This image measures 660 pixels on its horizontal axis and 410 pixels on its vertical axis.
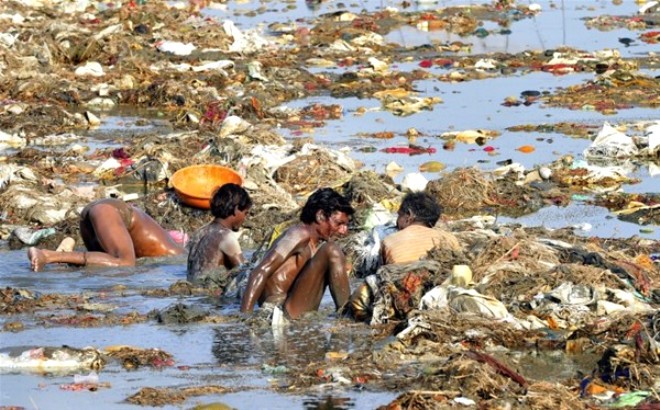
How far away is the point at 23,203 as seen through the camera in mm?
13070

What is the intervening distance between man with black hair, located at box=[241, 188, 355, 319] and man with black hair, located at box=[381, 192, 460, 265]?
849 millimetres

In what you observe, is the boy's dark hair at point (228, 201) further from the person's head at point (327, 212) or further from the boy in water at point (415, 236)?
the person's head at point (327, 212)

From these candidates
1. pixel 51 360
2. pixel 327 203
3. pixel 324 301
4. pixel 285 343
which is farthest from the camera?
pixel 324 301

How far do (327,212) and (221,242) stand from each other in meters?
1.54

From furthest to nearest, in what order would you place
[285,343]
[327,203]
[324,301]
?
[324,301], [327,203], [285,343]

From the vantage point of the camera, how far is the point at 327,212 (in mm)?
9141

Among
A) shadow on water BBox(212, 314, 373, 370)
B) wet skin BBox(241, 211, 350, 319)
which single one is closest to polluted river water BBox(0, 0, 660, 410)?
shadow on water BBox(212, 314, 373, 370)

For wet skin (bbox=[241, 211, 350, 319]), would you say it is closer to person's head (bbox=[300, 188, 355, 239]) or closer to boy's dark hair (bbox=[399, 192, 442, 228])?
person's head (bbox=[300, 188, 355, 239])

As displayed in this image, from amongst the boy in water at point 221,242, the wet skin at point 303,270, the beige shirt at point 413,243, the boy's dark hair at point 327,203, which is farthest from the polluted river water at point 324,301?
the boy's dark hair at point 327,203

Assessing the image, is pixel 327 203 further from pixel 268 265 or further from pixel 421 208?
pixel 421 208

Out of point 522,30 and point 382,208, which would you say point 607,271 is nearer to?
point 382,208

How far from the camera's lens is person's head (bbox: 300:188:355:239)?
9.09 metres

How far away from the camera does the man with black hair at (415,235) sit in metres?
10.1

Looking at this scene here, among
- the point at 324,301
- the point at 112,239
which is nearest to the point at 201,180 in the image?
the point at 112,239
